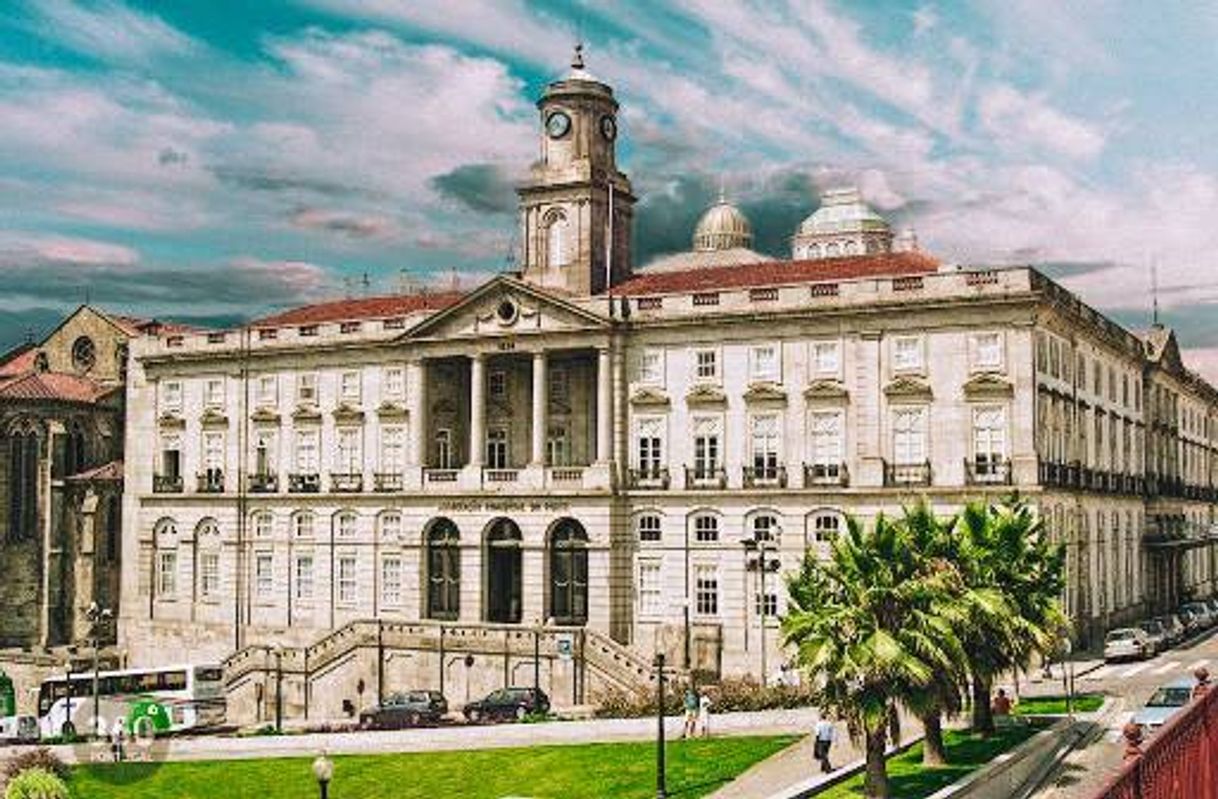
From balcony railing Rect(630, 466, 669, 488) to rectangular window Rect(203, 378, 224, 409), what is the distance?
26.1 metres

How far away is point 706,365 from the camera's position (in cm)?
6675

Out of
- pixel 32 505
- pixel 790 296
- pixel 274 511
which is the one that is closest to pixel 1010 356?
pixel 790 296

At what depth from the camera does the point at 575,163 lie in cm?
7450

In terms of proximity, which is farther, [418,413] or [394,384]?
[394,384]

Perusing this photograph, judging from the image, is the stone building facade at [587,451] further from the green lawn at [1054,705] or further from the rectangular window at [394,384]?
the green lawn at [1054,705]

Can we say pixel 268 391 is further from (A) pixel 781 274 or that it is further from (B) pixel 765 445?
(B) pixel 765 445

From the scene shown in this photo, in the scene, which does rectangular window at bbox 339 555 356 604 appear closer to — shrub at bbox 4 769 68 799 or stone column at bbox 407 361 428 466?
stone column at bbox 407 361 428 466

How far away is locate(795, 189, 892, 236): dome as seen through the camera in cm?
11262

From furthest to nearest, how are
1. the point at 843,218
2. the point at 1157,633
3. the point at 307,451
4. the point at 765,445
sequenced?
1. the point at 843,218
2. the point at 307,451
3. the point at 765,445
4. the point at 1157,633

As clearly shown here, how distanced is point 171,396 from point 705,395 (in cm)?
3334

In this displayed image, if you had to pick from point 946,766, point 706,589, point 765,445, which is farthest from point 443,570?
point 946,766

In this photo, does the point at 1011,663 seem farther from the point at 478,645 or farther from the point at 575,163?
the point at 575,163

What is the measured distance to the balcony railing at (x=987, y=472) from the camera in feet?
195

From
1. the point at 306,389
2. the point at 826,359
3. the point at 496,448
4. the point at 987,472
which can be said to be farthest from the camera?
the point at 306,389
